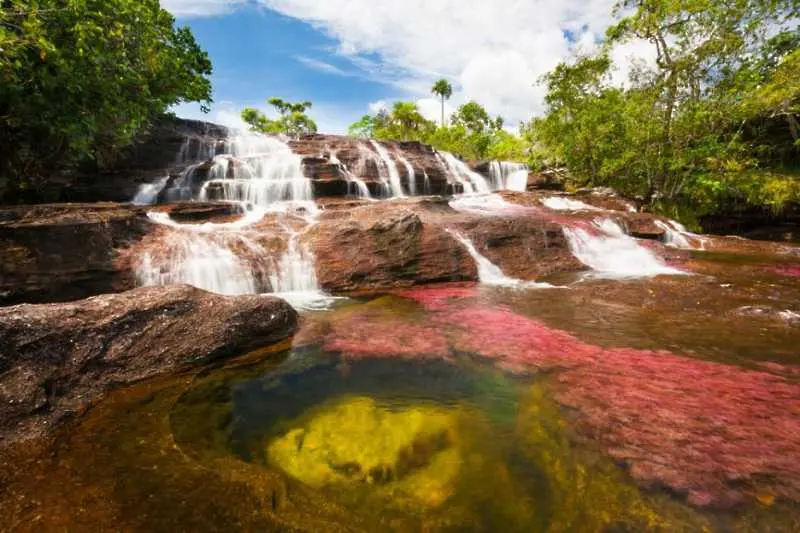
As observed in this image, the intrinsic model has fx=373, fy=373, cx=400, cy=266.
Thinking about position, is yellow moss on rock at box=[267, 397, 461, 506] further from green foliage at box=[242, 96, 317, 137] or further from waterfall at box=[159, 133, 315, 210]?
green foliage at box=[242, 96, 317, 137]

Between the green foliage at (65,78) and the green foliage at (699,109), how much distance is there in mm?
23127

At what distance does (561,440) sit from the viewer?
3607mm

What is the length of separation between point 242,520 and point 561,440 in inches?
112

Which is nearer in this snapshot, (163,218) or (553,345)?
(553,345)

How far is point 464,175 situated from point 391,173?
20.1ft

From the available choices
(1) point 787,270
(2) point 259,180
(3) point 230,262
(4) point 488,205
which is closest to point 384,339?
(3) point 230,262

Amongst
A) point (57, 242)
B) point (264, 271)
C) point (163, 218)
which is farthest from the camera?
point (163, 218)

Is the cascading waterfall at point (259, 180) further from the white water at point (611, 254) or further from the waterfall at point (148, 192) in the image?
the white water at point (611, 254)

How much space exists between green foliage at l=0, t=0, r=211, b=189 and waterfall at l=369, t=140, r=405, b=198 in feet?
A: 37.8

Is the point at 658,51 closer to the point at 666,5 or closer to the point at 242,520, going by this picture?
the point at 666,5

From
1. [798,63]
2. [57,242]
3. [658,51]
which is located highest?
[658,51]

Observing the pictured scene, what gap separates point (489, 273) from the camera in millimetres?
11016

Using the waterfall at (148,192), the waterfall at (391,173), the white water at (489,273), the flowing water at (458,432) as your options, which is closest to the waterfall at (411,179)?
the waterfall at (391,173)

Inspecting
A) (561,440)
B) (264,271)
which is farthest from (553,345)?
(264,271)
